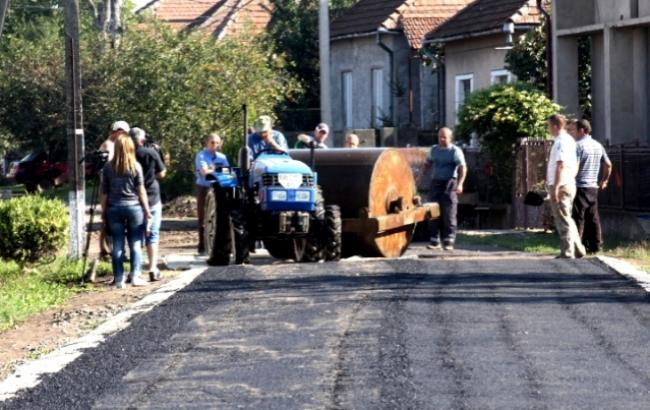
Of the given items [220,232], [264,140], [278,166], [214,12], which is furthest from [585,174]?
[214,12]

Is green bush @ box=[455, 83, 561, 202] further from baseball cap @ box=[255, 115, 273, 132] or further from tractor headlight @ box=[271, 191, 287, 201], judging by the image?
tractor headlight @ box=[271, 191, 287, 201]

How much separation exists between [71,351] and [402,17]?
A: 2916 cm

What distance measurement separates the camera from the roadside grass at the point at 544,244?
1800 centimetres

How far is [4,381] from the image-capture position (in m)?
9.88

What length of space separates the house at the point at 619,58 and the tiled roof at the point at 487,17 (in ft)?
14.6

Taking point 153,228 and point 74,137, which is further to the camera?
point 74,137

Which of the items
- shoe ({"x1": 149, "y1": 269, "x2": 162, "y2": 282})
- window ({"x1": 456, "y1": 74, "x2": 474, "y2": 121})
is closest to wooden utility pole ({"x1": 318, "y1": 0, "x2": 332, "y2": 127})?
window ({"x1": 456, "y1": 74, "x2": 474, "y2": 121})

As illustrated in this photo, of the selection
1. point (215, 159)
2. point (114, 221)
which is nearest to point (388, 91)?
point (215, 159)

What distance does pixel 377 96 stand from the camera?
40969 mm

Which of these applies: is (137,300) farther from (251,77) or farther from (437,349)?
(251,77)

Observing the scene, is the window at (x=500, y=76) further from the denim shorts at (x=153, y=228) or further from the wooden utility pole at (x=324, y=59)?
the denim shorts at (x=153, y=228)

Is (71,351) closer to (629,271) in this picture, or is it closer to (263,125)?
(629,271)

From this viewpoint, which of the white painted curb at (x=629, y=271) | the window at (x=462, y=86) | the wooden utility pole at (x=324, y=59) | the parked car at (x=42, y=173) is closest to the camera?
the white painted curb at (x=629, y=271)

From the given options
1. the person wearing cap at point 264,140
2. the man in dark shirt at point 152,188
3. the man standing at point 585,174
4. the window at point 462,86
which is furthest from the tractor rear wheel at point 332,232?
the window at point 462,86
